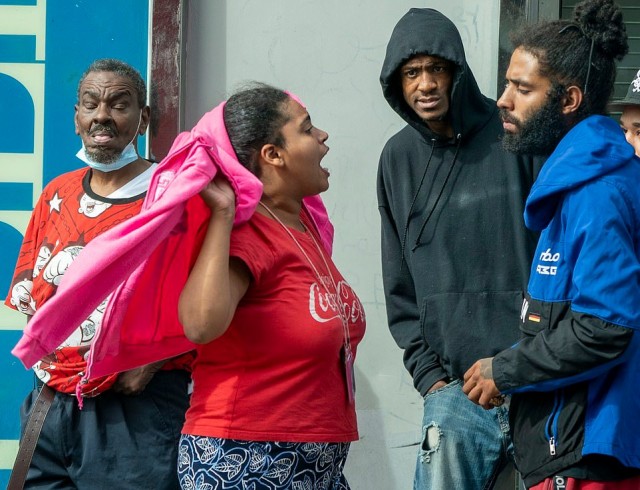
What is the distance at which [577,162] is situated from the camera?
3051mm

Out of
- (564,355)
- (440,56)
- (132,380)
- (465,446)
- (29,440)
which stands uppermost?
(440,56)

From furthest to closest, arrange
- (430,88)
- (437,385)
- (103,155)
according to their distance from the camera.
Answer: (103,155) < (430,88) < (437,385)

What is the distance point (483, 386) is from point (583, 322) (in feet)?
1.28

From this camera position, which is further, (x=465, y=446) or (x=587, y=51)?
(x=465, y=446)

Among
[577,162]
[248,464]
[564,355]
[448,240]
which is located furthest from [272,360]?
[448,240]

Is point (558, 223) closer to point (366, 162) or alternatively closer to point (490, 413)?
point (490, 413)

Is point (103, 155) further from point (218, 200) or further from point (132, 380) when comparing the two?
point (218, 200)

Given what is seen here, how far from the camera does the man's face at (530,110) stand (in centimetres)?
331

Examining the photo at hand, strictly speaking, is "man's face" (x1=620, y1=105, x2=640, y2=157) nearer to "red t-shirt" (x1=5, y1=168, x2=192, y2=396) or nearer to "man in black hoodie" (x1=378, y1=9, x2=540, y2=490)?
"man in black hoodie" (x1=378, y1=9, x2=540, y2=490)

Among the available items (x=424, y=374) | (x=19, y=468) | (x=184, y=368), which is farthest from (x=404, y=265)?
(x=19, y=468)

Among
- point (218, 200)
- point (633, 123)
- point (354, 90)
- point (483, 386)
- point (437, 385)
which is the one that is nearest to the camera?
point (218, 200)

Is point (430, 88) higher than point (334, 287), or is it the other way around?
point (430, 88)

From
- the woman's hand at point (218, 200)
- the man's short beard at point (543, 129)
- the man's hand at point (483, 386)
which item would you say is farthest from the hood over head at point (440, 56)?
the woman's hand at point (218, 200)

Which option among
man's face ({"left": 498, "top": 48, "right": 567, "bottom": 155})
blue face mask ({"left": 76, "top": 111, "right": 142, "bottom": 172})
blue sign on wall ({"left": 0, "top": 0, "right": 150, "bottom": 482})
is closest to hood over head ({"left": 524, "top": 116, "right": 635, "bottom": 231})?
man's face ({"left": 498, "top": 48, "right": 567, "bottom": 155})
